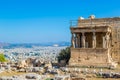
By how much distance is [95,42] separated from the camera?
4362 centimetres

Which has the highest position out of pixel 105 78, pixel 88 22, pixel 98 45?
pixel 88 22

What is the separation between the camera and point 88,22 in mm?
45812

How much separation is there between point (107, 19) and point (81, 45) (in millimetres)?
5395

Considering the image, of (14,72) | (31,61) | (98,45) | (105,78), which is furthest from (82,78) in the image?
(31,61)

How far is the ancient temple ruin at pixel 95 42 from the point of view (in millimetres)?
41719

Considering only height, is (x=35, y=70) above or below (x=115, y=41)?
below

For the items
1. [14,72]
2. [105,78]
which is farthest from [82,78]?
[14,72]

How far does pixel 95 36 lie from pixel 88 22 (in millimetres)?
3194

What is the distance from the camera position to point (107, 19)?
44500mm

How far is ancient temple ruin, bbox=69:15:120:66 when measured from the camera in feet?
137

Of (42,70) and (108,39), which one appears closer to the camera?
(42,70)

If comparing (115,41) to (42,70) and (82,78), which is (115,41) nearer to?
(42,70)

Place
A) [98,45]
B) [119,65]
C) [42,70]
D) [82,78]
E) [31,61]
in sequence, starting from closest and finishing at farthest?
[82,78]
[42,70]
[119,65]
[98,45]
[31,61]

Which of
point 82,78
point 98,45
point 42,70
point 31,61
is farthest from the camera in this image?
point 31,61
